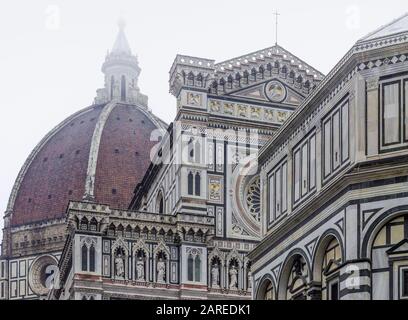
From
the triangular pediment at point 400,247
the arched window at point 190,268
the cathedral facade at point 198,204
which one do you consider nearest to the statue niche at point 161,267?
the cathedral facade at point 198,204

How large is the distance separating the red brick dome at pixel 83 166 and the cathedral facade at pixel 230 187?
14 centimetres

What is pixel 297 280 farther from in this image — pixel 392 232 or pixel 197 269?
pixel 197 269

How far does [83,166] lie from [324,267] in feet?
283

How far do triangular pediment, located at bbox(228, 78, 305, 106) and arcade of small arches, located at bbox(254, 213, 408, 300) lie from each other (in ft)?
91.6

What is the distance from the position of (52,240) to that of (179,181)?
5194 centimetres

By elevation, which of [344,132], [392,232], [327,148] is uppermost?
[344,132]

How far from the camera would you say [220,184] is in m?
57.7

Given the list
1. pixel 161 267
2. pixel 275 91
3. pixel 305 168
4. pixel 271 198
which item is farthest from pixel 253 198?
pixel 305 168

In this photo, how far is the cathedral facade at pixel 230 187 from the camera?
26.5 m

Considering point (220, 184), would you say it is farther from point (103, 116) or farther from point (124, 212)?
point (103, 116)

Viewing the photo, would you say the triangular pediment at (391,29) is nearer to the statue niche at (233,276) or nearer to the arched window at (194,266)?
the arched window at (194,266)

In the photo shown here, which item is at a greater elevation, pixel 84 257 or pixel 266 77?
pixel 266 77

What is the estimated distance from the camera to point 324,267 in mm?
27656

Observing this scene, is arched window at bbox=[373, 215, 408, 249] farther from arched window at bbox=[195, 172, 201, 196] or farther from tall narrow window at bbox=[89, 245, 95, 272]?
arched window at bbox=[195, 172, 201, 196]
